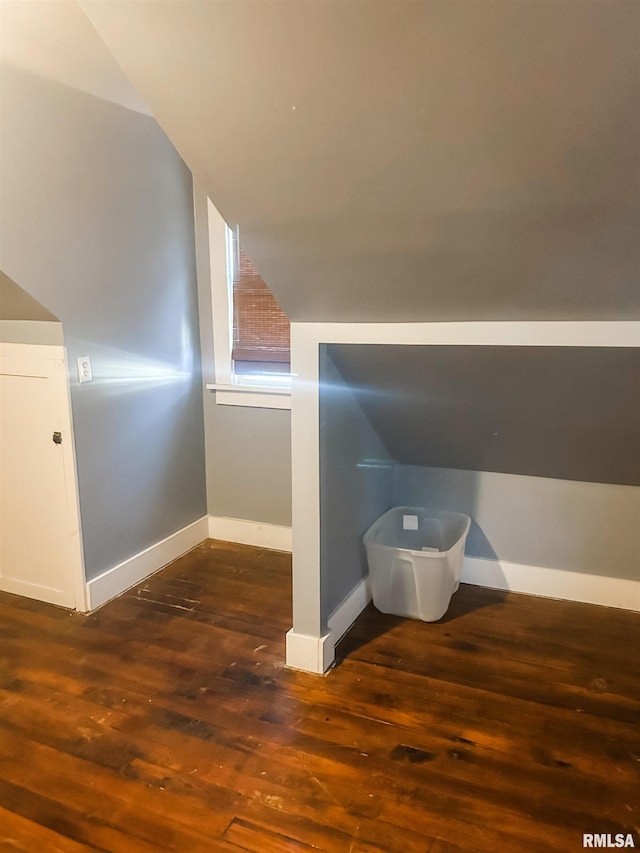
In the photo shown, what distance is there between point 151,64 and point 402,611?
2102mm

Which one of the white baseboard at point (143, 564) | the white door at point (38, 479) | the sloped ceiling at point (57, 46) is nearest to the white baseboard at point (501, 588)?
the white baseboard at point (143, 564)

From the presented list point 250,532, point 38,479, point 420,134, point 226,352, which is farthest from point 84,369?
point 420,134

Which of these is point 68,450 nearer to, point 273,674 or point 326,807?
point 273,674

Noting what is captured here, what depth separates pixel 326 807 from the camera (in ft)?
5.17

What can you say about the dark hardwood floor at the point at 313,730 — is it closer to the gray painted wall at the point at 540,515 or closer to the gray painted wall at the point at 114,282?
the gray painted wall at the point at 540,515

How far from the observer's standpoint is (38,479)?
251 cm

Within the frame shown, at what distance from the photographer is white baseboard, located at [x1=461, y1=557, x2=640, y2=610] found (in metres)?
2.54

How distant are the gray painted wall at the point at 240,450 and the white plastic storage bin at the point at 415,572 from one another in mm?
694

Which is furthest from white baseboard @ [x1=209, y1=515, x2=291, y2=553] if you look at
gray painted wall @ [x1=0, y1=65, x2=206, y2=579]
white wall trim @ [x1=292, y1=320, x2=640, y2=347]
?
white wall trim @ [x1=292, y1=320, x2=640, y2=347]

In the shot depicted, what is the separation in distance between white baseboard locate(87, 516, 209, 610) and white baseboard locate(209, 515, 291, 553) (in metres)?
0.07

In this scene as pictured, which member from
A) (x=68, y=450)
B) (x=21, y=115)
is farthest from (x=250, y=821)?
(x=21, y=115)

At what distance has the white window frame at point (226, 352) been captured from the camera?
9.86 feet

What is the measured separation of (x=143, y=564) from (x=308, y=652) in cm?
108

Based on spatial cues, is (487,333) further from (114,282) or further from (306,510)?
(114,282)
